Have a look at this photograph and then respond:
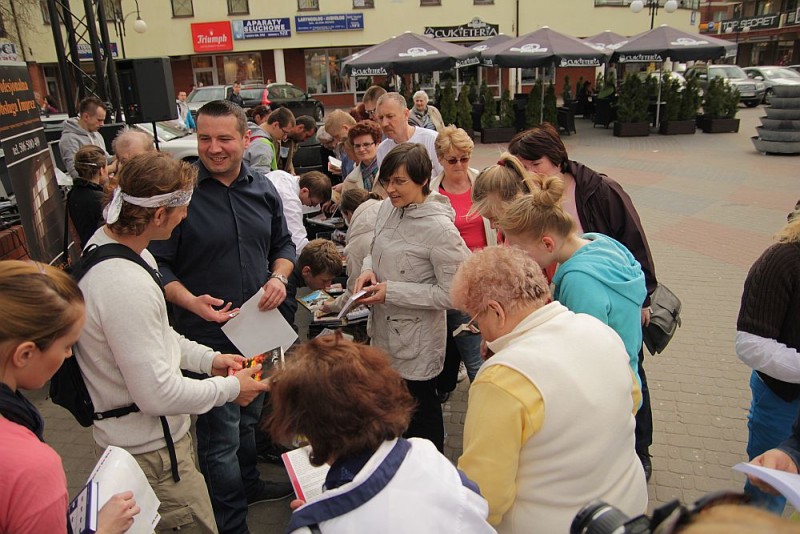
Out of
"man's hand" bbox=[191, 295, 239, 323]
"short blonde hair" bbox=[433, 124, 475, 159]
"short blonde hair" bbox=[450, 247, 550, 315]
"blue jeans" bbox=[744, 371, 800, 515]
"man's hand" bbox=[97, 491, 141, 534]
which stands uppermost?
"short blonde hair" bbox=[433, 124, 475, 159]

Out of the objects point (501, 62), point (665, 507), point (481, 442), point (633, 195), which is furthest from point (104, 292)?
point (501, 62)

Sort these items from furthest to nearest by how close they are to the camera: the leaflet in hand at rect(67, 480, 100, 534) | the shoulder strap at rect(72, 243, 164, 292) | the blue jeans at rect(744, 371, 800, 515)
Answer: the blue jeans at rect(744, 371, 800, 515) < the shoulder strap at rect(72, 243, 164, 292) < the leaflet in hand at rect(67, 480, 100, 534)

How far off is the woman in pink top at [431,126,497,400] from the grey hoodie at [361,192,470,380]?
69 cm

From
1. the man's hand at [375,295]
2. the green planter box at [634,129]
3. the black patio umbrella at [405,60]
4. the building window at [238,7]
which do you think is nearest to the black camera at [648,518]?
the man's hand at [375,295]

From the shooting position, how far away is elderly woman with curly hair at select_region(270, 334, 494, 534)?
1331 millimetres

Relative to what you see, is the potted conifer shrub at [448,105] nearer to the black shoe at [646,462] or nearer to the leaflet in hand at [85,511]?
the black shoe at [646,462]

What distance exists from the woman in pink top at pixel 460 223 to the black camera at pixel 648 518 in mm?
2760

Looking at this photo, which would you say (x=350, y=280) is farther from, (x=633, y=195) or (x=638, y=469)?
(x=633, y=195)

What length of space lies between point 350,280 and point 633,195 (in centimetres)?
867

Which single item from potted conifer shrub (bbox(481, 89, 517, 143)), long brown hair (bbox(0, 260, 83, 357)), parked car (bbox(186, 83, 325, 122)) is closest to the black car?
parked car (bbox(186, 83, 325, 122))

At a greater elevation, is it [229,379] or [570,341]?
[570,341]

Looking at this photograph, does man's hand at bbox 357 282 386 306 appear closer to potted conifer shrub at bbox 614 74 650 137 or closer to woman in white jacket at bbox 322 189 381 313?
woman in white jacket at bbox 322 189 381 313

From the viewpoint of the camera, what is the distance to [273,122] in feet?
20.2

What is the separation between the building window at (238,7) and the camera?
97.1 feet
